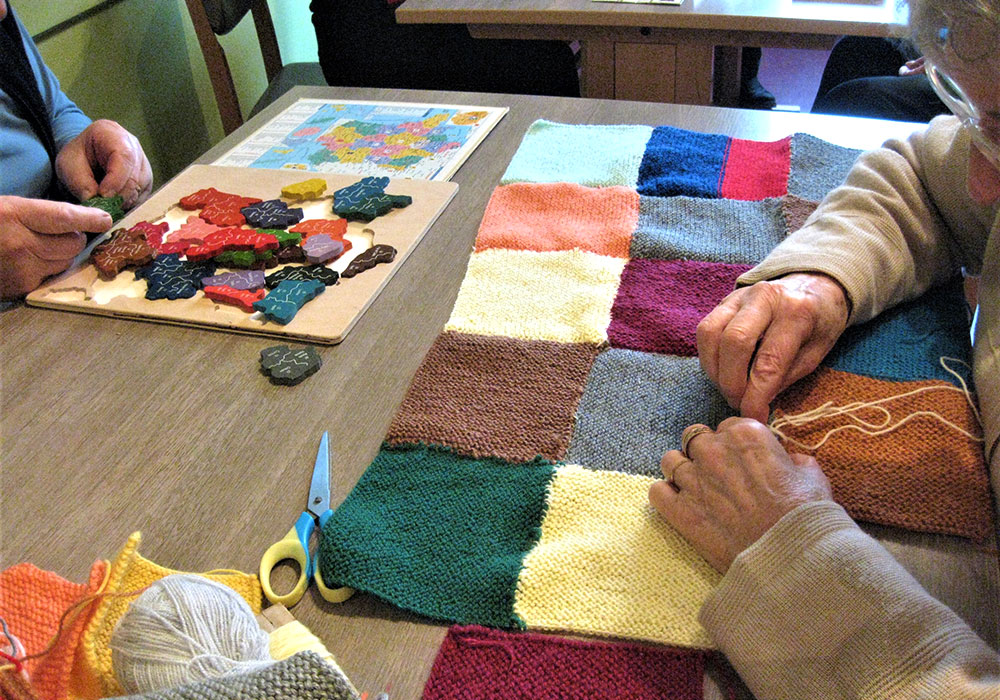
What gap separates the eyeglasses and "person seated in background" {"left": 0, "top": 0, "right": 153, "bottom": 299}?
952mm

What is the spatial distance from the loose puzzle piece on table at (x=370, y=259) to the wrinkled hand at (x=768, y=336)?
0.42m

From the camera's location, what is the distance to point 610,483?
68 centimetres

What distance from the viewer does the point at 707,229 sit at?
3.31 ft

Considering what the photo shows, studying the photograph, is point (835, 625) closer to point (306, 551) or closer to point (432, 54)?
point (306, 551)

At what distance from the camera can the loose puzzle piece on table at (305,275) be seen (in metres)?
0.95

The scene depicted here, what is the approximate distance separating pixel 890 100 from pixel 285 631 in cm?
168

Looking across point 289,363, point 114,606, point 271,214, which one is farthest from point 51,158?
point 114,606

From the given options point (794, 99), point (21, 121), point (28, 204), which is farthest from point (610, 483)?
point (794, 99)

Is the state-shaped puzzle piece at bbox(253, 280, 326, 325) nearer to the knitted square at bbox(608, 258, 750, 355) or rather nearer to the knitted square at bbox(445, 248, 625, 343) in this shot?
the knitted square at bbox(445, 248, 625, 343)

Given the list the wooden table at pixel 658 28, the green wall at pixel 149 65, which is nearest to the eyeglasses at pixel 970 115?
the wooden table at pixel 658 28

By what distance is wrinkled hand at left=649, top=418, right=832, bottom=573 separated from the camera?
1.98ft

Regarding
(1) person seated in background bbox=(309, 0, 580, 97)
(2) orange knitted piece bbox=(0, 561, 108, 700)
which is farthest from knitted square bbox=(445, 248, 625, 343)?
(1) person seated in background bbox=(309, 0, 580, 97)

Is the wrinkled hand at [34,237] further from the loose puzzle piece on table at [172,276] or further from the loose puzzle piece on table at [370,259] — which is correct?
the loose puzzle piece on table at [370,259]

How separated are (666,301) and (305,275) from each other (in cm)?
44
